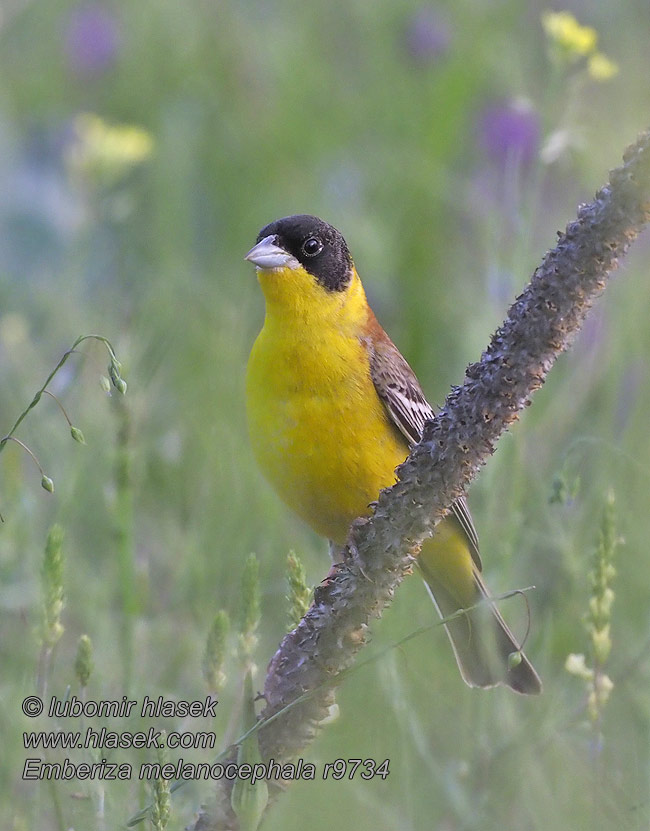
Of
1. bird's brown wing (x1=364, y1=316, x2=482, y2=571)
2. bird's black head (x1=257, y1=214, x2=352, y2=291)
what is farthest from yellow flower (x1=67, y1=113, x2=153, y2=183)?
bird's brown wing (x1=364, y1=316, x2=482, y2=571)

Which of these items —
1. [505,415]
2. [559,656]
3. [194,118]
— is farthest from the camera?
[194,118]

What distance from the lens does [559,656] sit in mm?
4387

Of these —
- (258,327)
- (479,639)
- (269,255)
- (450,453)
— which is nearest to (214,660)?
(450,453)

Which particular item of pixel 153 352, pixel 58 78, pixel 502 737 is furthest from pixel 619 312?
pixel 58 78

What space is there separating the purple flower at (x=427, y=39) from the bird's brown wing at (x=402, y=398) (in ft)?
16.3

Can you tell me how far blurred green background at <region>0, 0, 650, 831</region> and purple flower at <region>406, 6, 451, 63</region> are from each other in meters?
0.02

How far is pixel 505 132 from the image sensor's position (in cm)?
766

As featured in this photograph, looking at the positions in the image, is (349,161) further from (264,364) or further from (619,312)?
(264,364)

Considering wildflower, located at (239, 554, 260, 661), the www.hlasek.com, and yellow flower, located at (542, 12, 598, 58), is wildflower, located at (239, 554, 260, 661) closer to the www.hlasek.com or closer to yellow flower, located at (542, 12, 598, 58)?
the www.hlasek.com

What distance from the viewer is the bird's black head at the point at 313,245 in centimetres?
412

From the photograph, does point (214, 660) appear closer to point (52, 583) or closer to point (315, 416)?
point (52, 583)

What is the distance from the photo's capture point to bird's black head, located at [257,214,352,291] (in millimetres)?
4121

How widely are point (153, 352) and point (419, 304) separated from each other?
2.36m

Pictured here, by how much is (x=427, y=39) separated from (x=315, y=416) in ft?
18.4
